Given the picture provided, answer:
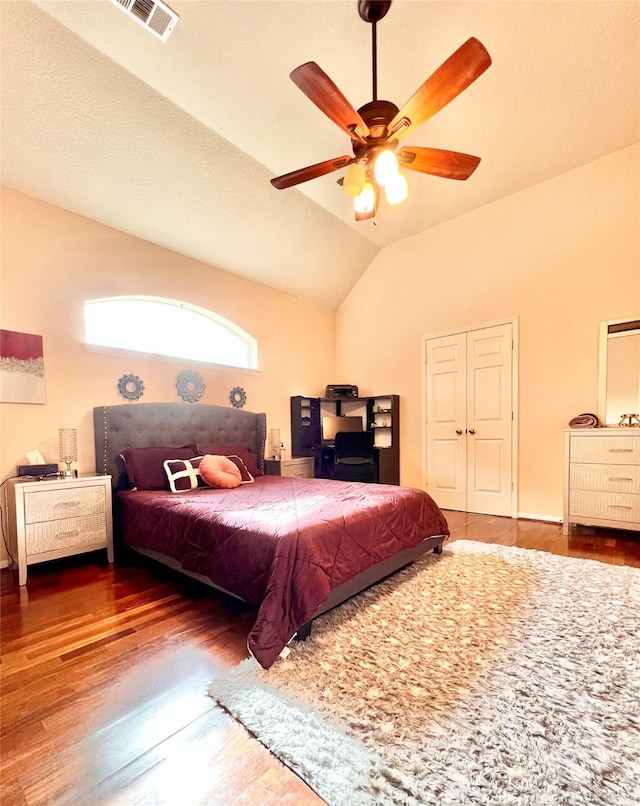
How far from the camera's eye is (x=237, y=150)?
3139 millimetres

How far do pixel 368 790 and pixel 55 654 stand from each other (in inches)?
57.9

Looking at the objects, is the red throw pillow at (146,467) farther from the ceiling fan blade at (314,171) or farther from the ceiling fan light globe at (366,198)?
the ceiling fan light globe at (366,198)

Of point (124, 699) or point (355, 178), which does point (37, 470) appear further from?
point (355, 178)

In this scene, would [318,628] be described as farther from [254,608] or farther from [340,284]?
[340,284]

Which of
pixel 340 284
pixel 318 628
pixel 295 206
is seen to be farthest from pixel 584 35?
pixel 318 628

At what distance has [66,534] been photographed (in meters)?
2.57

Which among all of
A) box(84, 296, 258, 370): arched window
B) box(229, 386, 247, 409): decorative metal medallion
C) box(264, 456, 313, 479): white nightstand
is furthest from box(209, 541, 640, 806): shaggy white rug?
box(84, 296, 258, 370): arched window

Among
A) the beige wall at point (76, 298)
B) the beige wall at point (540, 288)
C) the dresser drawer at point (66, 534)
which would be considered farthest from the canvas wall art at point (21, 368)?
the beige wall at point (540, 288)

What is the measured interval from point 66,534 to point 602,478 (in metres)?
4.32

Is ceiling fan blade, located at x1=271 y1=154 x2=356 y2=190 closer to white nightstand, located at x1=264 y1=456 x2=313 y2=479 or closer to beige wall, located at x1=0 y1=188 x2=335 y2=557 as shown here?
beige wall, located at x1=0 y1=188 x2=335 y2=557

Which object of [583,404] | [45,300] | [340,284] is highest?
[340,284]

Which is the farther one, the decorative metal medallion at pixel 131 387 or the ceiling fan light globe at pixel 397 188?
the decorative metal medallion at pixel 131 387

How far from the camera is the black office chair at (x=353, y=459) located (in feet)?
15.2

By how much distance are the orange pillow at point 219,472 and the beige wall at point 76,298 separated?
38.4 inches
